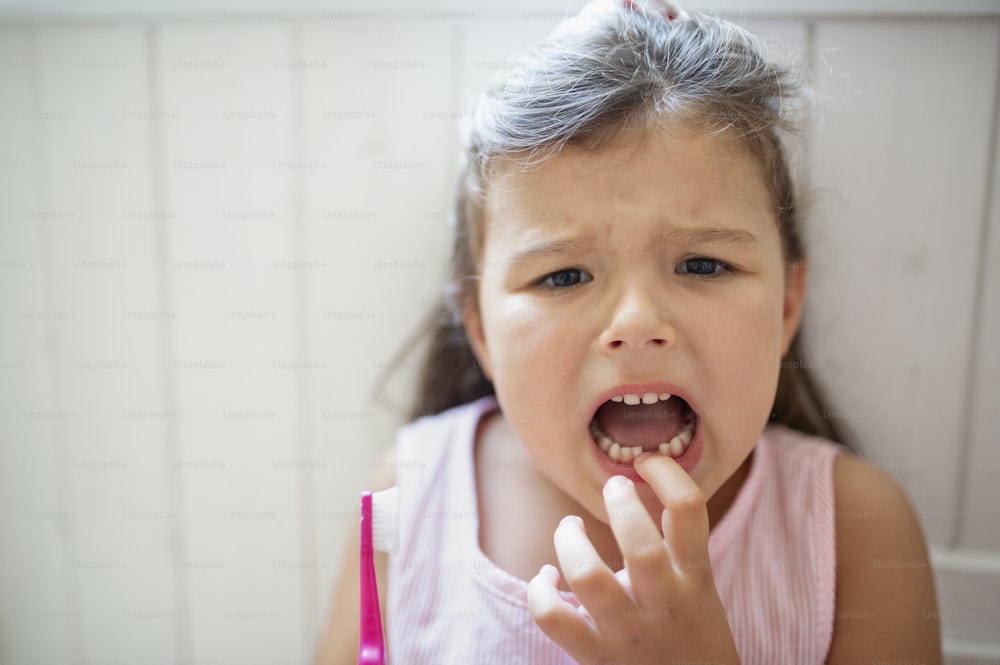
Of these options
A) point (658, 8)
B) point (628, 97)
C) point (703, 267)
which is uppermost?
point (658, 8)

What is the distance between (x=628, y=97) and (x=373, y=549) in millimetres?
503

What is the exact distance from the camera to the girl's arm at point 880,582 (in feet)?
2.35

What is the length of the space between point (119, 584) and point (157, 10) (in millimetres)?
830

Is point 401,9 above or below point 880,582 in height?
above

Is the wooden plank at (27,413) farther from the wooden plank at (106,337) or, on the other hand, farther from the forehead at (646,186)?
the forehead at (646,186)

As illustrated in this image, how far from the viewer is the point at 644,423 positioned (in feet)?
2.25

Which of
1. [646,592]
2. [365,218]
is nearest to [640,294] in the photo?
[646,592]

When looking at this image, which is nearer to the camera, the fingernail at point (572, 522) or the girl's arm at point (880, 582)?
the fingernail at point (572, 522)

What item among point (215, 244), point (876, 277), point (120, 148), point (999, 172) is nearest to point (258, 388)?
point (215, 244)

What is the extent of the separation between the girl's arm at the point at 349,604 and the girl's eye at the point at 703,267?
18.1 inches

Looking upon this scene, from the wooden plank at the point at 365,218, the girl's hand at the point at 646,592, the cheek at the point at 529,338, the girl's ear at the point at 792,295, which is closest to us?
the girl's hand at the point at 646,592

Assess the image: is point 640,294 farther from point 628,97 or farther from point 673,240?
point 628,97

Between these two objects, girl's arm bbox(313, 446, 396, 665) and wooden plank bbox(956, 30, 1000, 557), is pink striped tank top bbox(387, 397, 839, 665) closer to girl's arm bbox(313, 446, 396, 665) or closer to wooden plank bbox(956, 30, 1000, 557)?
girl's arm bbox(313, 446, 396, 665)

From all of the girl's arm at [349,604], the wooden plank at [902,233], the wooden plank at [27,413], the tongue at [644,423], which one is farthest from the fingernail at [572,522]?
the wooden plank at [27,413]
